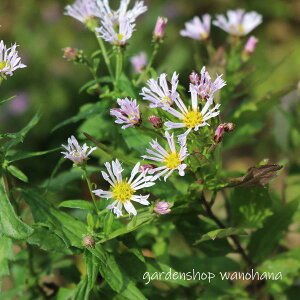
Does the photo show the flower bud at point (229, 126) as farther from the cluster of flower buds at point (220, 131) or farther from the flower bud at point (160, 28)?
the flower bud at point (160, 28)

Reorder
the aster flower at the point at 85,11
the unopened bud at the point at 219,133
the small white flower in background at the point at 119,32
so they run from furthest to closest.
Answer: the aster flower at the point at 85,11
the small white flower in background at the point at 119,32
the unopened bud at the point at 219,133

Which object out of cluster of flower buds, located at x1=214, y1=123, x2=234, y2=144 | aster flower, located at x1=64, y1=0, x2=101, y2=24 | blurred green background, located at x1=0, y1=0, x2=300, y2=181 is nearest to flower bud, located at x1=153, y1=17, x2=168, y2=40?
aster flower, located at x1=64, y1=0, x2=101, y2=24

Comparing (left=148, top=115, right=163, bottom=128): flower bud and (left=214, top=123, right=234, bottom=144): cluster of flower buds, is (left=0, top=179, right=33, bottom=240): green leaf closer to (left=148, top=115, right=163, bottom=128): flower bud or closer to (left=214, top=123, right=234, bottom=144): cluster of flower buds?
(left=148, top=115, right=163, bottom=128): flower bud

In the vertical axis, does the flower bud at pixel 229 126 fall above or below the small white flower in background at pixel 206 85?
below

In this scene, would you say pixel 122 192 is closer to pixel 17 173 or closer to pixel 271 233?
pixel 17 173

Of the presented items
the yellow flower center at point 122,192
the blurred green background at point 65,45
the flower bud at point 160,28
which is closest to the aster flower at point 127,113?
the yellow flower center at point 122,192
